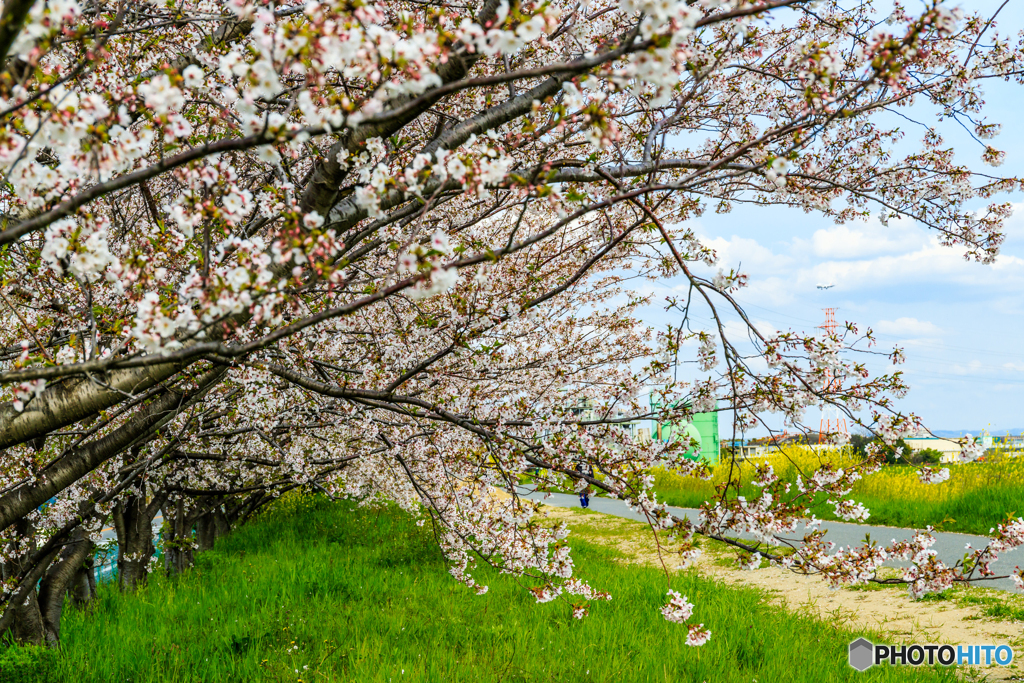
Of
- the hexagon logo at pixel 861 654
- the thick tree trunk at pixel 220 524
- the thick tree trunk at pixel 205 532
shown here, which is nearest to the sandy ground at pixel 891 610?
the hexagon logo at pixel 861 654

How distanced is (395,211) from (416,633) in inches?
171

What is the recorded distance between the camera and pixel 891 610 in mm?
7375

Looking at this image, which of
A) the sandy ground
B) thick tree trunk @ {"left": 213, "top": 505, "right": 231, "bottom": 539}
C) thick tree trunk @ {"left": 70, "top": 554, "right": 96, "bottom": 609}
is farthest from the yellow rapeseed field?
thick tree trunk @ {"left": 213, "top": 505, "right": 231, "bottom": 539}

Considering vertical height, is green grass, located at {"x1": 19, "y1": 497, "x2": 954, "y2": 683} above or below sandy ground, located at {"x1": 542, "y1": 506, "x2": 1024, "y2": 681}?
above

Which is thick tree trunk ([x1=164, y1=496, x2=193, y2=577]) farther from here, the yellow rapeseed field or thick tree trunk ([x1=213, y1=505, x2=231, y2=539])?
the yellow rapeseed field

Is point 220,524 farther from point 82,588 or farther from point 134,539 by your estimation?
point 82,588

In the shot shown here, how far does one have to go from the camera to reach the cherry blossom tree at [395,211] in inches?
73.7

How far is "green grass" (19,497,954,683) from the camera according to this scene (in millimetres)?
5066

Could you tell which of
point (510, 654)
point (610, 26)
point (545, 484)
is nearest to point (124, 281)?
point (545, 484)

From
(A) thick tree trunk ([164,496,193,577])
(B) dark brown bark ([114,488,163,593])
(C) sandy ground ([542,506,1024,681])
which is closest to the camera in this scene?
(C) sandy ground ([542,506,1024,681])

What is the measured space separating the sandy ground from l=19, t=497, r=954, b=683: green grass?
0.59m

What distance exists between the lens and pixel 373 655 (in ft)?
17.1

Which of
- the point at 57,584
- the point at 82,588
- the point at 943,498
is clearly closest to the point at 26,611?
the point at 57,584
